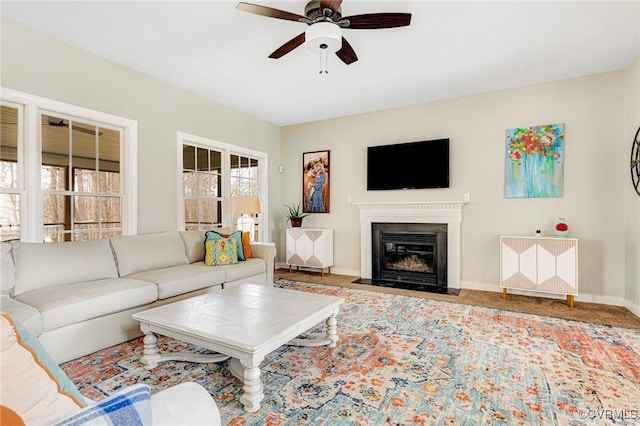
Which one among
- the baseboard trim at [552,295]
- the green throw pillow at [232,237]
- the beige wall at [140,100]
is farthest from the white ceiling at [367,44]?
the baseboard trim at [552,295]

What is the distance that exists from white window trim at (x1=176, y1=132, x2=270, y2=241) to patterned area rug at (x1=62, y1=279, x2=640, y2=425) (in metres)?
2.16

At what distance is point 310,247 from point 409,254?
159cm

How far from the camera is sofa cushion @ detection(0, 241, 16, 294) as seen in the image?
7.75 ft

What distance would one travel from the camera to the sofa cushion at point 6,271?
2.36 meters

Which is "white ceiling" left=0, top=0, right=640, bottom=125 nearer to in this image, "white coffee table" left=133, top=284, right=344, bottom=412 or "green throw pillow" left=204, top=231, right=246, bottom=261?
"green throw pillow" left=204, top=231, right=246, bottom=261

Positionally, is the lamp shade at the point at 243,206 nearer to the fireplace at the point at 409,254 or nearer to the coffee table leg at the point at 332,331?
the fireplace at the point at 409,254

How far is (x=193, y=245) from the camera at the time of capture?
3992 mm

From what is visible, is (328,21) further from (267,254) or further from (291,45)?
(267,254)

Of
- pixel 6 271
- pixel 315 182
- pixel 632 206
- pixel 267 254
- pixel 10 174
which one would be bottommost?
pixel 267 254

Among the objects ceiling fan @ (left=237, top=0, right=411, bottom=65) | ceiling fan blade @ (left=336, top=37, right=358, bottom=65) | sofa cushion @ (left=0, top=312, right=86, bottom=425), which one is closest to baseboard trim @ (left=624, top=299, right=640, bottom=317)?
ceiling fan @ (left=237, top=0, right=411, bottom=65)

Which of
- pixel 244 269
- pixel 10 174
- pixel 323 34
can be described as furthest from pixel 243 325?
pixel 10 174

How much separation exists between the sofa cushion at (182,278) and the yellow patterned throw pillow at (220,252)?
0.49 ft

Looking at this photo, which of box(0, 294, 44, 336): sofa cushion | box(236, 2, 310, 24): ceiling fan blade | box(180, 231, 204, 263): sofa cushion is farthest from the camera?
box(180, 231, 204, 263): sofa cushion

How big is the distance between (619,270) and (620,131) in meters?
1.59
